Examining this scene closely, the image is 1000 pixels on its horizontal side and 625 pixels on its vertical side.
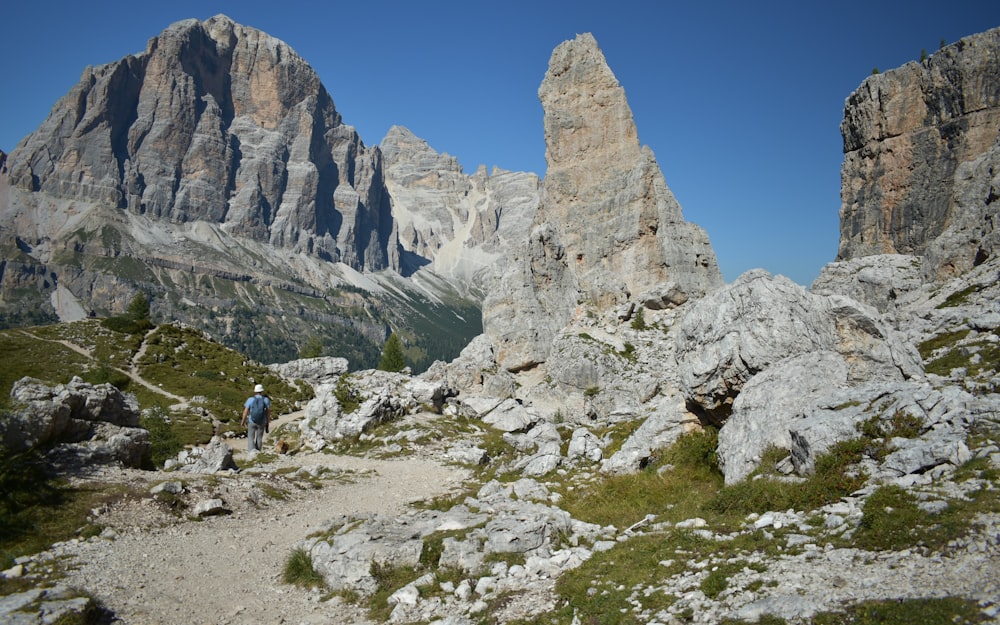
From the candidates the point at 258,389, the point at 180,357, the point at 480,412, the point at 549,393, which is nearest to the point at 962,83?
the point at 549,393

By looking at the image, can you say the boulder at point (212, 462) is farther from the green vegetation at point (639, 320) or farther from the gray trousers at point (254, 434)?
the green vegetation at point (639, 320)

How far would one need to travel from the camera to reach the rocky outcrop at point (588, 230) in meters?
65.9

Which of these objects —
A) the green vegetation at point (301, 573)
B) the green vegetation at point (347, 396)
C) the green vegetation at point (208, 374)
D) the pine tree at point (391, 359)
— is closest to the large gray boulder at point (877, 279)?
the green vegetation at point (347, 396)

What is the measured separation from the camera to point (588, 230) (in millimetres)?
71812

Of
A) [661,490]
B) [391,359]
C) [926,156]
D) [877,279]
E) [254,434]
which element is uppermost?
[926,156]

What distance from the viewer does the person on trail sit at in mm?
26844

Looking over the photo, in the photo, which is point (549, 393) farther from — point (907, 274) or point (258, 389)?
point (907, 274)

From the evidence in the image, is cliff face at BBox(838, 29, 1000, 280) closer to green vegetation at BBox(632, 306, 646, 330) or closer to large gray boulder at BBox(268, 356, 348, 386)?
green vegetation at BBox(632, 306, 646, 330)

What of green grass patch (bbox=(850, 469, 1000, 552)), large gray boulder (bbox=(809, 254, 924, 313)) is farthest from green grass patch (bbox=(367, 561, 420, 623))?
large gray boulder (bbox=(809, 254, 924, 313))

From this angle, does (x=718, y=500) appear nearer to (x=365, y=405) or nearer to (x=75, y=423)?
(x=75, y=423)

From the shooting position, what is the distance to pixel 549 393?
5731 centimetres

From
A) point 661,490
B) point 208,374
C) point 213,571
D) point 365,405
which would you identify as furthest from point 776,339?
point 208,374

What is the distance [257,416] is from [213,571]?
1456 cm

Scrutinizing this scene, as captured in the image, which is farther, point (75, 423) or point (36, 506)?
point (75, 423)
